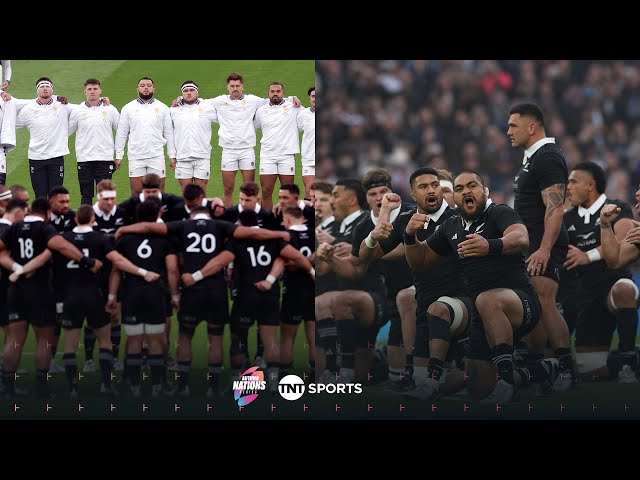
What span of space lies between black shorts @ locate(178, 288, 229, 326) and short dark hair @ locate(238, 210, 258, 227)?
776mm

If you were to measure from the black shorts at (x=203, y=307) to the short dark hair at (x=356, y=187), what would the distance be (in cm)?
168

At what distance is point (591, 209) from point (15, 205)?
593 centimetres

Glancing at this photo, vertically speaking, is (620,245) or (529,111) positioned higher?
(529,111)

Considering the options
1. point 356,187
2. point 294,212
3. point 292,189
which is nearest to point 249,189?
point 292,189

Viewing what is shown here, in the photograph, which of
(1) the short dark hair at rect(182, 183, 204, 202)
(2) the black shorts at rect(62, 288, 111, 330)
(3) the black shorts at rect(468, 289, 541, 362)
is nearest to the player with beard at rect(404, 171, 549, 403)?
(3) the black shorts at rect(468, 289, 541, 362)

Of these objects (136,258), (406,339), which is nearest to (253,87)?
(136,258)

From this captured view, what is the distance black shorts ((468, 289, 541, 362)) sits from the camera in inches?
527

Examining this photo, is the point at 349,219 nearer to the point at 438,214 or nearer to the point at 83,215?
the point at 438,214

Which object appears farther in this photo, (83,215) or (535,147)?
(83,215)

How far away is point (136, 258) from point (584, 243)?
15.0 feet

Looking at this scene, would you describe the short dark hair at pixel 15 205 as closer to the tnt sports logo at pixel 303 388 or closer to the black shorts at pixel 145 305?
the black shorts at pixel 145 305

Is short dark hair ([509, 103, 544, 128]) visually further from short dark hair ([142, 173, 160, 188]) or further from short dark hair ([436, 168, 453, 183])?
short dark hair ([142, 173, 160, 188])

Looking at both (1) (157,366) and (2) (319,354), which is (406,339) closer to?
(2) (319,354)

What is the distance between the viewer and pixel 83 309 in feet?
45.2
